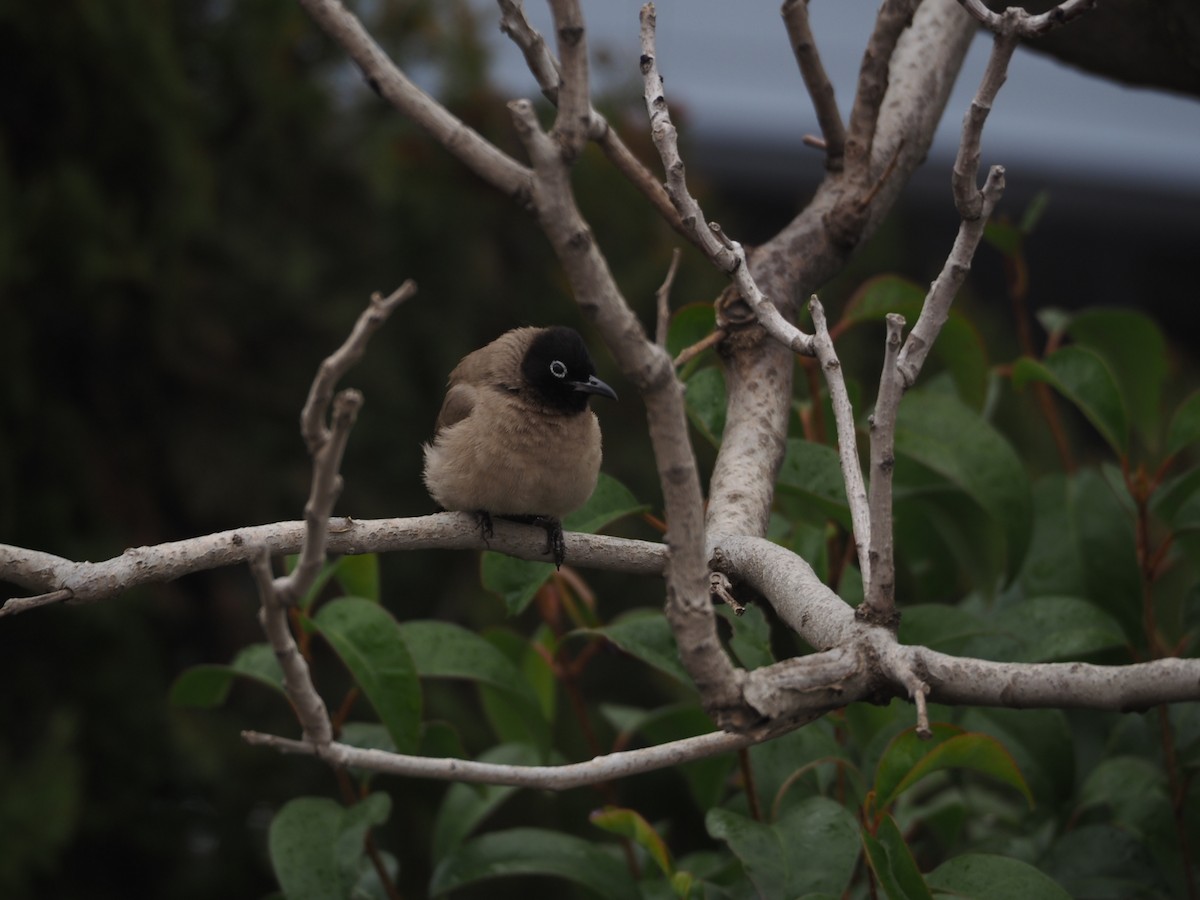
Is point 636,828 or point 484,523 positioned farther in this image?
point 484,523

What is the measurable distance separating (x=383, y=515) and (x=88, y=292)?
4.95ft

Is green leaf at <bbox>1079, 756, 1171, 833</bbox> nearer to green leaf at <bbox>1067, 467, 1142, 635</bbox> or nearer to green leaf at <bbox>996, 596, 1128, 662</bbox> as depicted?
green leaf at <bbox>996, 596, 1128, 662</bbox>

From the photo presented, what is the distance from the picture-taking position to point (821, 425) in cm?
330

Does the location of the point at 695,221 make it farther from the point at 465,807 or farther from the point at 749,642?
the point at 465,807

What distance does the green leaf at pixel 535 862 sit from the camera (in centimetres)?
273

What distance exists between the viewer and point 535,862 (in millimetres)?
2777

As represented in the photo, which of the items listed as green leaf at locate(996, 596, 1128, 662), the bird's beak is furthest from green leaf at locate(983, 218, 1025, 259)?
the bird's beak

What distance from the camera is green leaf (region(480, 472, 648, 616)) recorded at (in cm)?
285

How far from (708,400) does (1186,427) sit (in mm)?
1075

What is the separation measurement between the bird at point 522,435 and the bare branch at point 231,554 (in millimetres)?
469

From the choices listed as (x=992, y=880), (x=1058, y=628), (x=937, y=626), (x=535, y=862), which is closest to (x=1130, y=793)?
(x=1058, y=628)

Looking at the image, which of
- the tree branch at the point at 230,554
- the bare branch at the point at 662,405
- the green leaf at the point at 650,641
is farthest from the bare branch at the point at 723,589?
the bare branch at the point at 662,405

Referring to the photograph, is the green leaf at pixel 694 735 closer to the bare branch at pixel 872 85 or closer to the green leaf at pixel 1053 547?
the green leaf at pixel 1053 547

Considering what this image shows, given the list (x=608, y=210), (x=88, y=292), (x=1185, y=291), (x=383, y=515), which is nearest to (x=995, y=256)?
(x=1185, y=291)
